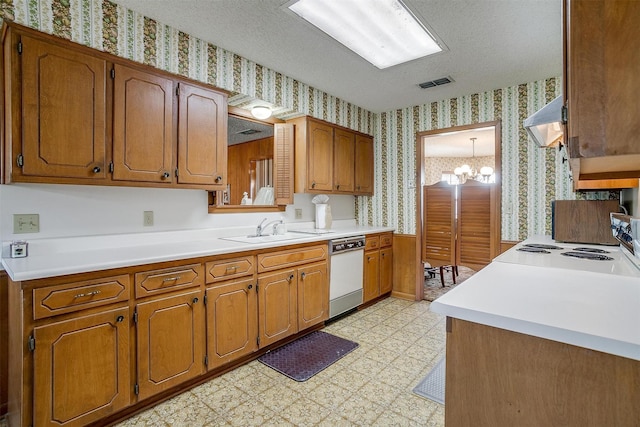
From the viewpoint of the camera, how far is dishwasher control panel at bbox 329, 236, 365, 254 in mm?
3166

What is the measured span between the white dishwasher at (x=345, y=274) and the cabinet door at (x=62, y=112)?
2033 millimetres

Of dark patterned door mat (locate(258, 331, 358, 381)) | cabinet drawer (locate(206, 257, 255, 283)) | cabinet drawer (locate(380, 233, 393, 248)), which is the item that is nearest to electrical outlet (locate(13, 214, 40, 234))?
cabinet drawer (locate(206, 257, 255, 283))

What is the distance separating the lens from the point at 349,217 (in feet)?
14.8

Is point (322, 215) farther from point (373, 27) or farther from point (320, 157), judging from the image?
point (373, 27)

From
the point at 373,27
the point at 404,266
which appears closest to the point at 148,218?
the point at 373,27

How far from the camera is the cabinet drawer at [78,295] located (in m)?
1.48

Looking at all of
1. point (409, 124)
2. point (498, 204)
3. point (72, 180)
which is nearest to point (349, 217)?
point (409, 124)

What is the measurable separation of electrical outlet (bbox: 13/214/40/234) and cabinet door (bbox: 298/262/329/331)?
1.80 m

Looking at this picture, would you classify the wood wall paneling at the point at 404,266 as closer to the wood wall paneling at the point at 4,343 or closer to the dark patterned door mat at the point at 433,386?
the dark patterned door mat at the point at 433,386

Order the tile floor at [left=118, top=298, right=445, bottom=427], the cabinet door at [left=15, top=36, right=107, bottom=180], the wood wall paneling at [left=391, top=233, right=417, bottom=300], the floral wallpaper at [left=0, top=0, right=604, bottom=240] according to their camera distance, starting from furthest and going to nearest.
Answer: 1. the wood wall paneling at [left=391, top=233, right=417, bottom=300]
2. the floral wallpaper at [left=0, top=0, right=604, bottom=240]
3. the tile floor at [left=118, top=298, right=445, bottom=427]
4. the cabinet door at [left=15, top=36, right=107, bottom=180]

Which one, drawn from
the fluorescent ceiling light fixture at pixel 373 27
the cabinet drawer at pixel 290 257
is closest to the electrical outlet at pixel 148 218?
the cabinet drawer at pixel 290 257

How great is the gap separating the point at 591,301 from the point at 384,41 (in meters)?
2.17

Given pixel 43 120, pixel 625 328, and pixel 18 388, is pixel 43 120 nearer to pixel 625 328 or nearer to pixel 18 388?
pixel 18 388

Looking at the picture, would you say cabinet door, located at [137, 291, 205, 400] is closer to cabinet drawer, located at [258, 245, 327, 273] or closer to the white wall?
cabinet drawer, located at [258, 245, 327, 273]
